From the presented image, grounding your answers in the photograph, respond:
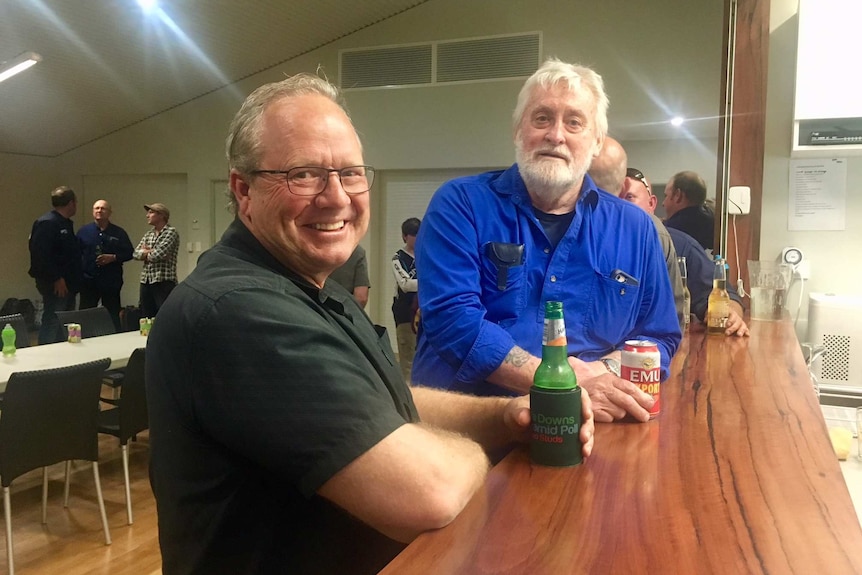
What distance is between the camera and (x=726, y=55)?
3188 mm

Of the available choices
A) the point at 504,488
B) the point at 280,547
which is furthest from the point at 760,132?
the point at 280,547

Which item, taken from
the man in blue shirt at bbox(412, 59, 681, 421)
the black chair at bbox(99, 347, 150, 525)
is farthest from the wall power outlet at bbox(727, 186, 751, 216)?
the black chair at bbox(99, 347, 150, 525)

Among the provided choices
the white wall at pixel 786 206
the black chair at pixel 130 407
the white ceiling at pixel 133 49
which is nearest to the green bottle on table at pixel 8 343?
the black chair at pixel 130 407

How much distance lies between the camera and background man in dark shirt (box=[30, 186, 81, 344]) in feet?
20.0

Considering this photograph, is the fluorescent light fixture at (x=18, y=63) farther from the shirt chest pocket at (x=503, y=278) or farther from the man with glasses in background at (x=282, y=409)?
the man with glasses in background at (x=282, y=409)

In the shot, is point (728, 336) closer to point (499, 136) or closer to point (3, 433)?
point (3, 433)

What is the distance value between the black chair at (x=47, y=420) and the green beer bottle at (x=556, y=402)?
2362 millimetres

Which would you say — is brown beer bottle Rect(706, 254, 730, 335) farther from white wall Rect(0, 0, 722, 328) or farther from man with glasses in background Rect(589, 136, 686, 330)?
white wall Rect(0, 0, 722, 328)

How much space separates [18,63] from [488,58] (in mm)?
4349

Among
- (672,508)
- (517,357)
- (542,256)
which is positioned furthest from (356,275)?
(672,508)

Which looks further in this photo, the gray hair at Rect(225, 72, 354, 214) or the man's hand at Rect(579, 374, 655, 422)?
the man's hand at Rect(579, 374, 655, 422)

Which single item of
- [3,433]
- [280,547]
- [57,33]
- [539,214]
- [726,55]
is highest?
[57,33]

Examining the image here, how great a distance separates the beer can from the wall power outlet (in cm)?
212

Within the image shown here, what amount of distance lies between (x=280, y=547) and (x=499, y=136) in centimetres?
603
